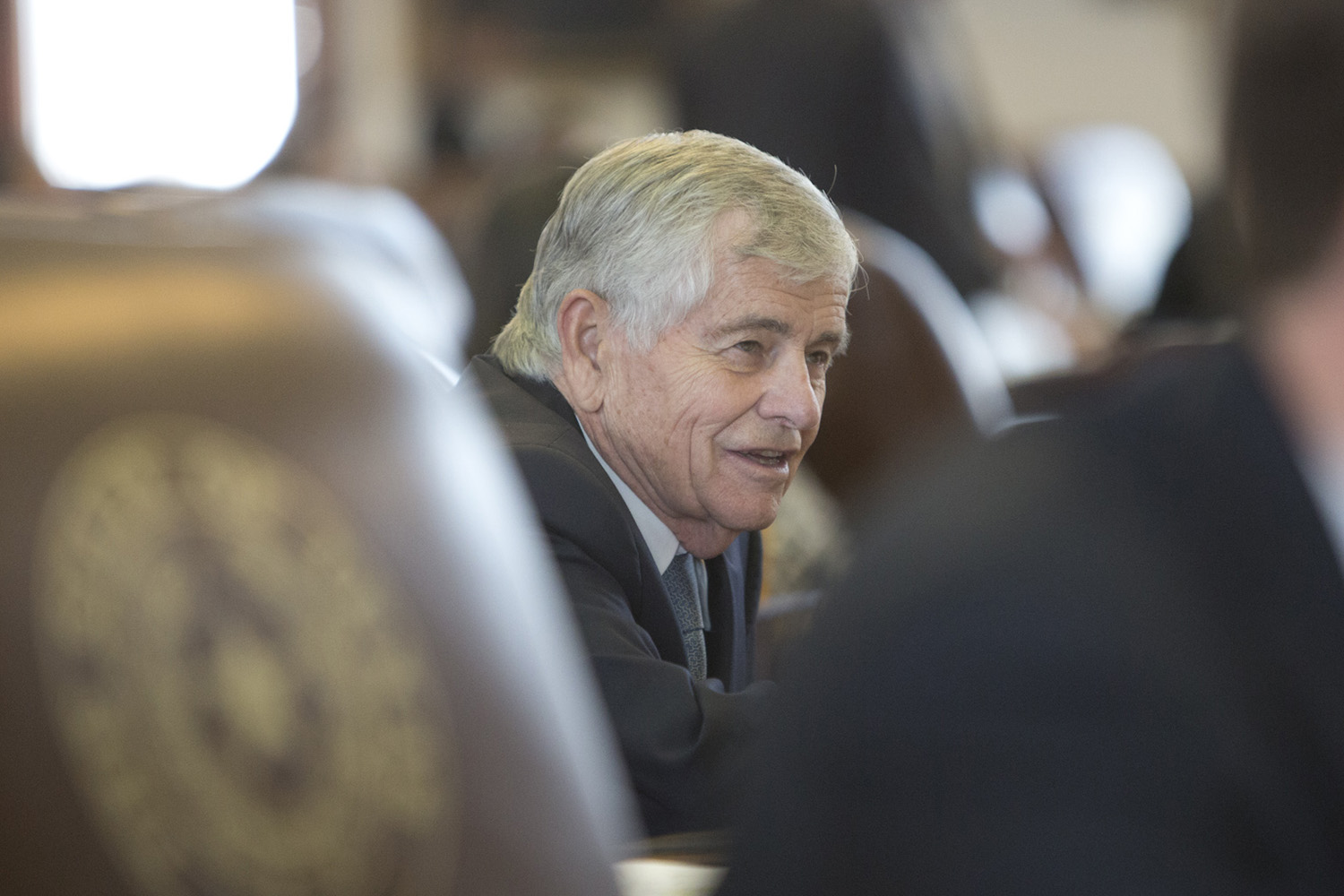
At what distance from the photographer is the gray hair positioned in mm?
1486

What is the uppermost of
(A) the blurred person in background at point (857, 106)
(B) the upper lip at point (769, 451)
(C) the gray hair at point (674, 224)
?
(A) the blurred person in background at point (857, 106)

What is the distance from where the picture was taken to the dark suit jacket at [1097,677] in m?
0.68

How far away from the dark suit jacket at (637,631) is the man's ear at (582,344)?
0.03 metres

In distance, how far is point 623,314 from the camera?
1.55 meters

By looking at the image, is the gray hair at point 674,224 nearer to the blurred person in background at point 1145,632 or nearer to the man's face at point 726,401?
the man's face at point 726,401

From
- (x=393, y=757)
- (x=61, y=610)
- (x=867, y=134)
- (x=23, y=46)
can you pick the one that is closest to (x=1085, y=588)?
(x=393, y=757)

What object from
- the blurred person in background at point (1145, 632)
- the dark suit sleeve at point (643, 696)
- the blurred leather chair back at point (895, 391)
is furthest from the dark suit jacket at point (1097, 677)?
the blurred leather chair back at point (895, 391)

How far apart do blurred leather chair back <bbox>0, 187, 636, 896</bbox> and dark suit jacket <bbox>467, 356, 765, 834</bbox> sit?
0.59m

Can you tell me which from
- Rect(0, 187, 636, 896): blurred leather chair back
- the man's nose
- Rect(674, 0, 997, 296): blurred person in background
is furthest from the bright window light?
Rect(0, 187, 636, 896): blurred leather chair back

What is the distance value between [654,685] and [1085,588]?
2.43ft

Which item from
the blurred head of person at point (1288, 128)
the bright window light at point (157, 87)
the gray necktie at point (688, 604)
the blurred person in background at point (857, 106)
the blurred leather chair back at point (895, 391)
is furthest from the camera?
the bright window light at point (157, 87)

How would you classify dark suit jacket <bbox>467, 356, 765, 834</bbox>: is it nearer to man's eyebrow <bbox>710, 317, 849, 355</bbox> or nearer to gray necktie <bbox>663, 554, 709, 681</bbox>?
gray necktie <bbox>663, 554, 709, 681</bbox>

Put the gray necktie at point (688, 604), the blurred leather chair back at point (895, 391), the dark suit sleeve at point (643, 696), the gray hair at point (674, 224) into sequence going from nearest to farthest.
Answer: the dark suit sleeve at point (643, 696), the gray hair at point (674, 224), the gray necktie at point (688, 604), the blurred leather chair back at point (895, 391)

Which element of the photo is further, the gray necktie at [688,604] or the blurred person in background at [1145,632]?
the gray necktie at [688,604]
